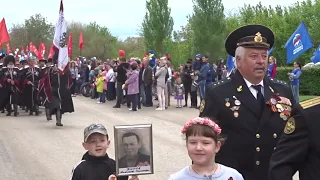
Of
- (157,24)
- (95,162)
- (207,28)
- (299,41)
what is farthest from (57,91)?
(157,24)

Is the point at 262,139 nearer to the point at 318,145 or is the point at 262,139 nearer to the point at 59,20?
the point at 318,145

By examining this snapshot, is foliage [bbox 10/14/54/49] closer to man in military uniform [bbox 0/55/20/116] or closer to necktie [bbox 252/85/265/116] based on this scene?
man in military uniform [bbox 0/55/20/116]

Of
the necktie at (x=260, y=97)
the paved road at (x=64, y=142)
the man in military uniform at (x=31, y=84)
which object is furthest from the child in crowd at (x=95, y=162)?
the man in military uniform at (x=31, y=84)

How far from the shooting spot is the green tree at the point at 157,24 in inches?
1857

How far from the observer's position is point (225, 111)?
3.88 meters

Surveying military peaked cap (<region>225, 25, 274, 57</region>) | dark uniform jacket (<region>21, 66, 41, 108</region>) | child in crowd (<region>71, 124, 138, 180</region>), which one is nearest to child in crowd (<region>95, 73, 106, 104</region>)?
dark uniform jacket (<region>21, 66, 41, 108</region>)

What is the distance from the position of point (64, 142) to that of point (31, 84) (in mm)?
6136

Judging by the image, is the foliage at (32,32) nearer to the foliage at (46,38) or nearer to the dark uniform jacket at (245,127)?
the foliage at (46,38)

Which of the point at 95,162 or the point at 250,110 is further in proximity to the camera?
the point at 95,162

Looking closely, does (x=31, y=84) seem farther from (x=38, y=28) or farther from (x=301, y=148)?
(x=38, y=28)

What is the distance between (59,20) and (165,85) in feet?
20.2

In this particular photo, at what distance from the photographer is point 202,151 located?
10.0 feet

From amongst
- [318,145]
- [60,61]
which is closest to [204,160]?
[318,145]

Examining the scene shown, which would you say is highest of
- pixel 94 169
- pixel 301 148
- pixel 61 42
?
pixel 61 42
